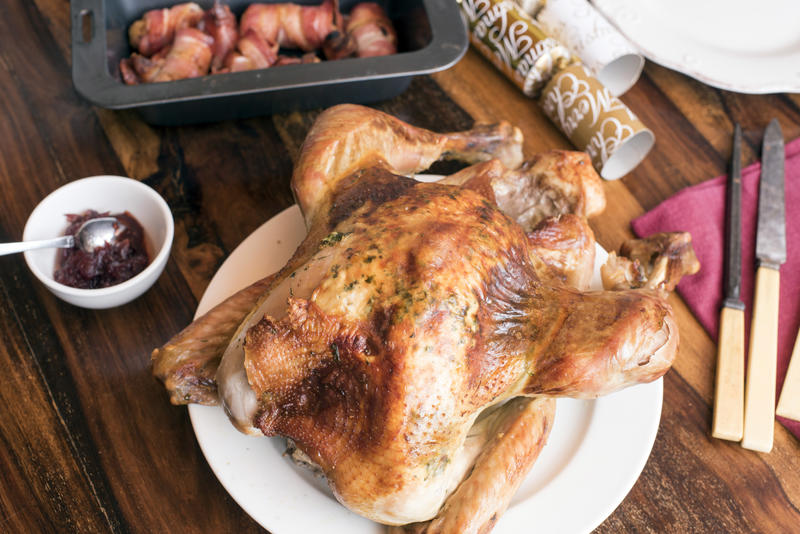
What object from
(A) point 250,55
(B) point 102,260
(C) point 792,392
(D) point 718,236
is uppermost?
(A) point 250,55

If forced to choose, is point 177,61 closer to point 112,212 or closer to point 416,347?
point 112,212

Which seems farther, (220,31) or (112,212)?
(220,31)

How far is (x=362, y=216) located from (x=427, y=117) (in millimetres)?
658

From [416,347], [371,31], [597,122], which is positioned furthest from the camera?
[371,31]

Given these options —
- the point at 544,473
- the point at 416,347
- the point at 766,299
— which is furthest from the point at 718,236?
the point at 416,347

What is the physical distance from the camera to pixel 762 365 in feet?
4.31

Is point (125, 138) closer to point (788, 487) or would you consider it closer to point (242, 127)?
point (242, 127)

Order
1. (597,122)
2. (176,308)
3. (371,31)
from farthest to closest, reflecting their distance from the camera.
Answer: (371,31)
(597,122)
(176,308)

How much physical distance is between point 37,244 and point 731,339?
4.35 ft

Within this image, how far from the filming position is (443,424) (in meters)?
0.93

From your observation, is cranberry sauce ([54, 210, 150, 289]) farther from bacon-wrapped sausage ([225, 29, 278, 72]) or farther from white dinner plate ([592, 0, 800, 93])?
white dinner plate ([592, 0, 800, 93])

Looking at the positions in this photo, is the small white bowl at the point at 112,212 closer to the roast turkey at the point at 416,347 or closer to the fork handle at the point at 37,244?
the fork handle at the point at 37,244

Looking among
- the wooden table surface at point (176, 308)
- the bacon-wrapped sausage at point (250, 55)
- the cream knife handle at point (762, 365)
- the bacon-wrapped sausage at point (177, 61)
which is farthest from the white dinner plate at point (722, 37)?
the bacon-wrapped sausage at point (177, 61)

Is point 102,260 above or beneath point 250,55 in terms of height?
beneath
